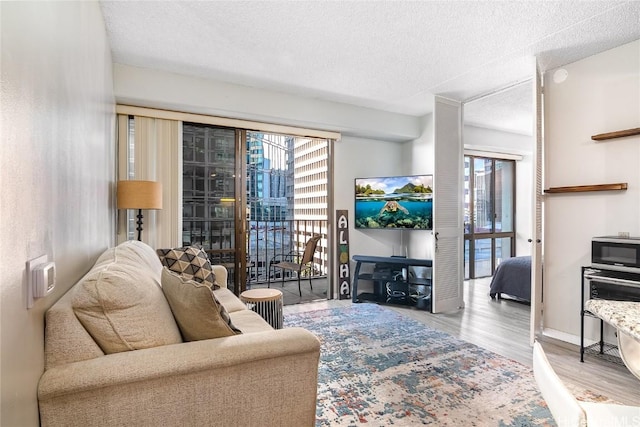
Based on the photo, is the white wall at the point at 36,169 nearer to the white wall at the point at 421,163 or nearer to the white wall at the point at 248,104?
the white wall at the point at 248,104

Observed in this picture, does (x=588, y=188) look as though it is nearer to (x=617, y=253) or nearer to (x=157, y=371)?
(x=617, y=253)

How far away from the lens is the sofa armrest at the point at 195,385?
44.2 inches

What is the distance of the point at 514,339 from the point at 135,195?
3.80 meters

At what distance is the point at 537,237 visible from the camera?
3.18 metres

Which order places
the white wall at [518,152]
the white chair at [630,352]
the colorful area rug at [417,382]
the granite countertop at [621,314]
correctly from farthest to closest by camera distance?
the white wall at [518,152] → the colorful area rug at [417,382] → the white chair at [630,352] → the granite countertop at [621,314]

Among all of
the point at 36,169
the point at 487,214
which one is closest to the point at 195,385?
the point at 36,169

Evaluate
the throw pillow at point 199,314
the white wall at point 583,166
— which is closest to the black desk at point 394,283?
the white wall at point 583,166

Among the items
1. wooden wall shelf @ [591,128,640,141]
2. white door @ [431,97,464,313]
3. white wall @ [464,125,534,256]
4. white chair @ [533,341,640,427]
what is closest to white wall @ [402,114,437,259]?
white door @ [431,97,464,313]

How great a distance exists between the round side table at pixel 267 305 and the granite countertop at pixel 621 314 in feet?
7.44

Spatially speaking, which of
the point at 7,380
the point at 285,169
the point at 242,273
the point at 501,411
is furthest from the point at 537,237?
the point at 285,169

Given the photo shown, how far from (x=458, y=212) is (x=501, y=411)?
2.73 m

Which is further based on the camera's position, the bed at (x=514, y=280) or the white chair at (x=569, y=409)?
the bed at (x=514, y=280)

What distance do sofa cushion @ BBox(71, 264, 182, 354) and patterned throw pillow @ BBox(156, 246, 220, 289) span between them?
5.68ft

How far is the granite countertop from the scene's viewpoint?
0.81 meters
